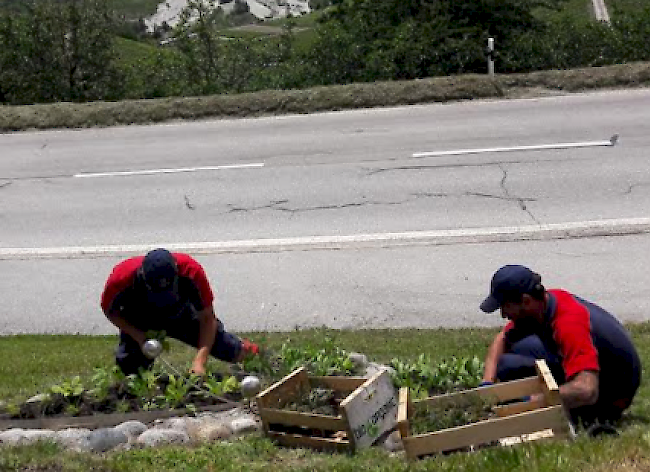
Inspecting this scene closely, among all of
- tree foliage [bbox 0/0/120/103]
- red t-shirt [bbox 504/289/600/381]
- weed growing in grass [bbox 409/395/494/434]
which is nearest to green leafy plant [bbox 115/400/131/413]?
weed growing in grass [bbox 409/395/494/434]

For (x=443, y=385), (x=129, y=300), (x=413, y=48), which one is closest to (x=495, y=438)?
(x=443, y=385)

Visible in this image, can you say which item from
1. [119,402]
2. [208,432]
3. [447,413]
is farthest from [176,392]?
[447,413]

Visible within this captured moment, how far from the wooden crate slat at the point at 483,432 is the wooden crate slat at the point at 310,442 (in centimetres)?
40

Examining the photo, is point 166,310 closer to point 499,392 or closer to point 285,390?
point 285,390

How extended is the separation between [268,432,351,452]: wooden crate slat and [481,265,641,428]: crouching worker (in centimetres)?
113

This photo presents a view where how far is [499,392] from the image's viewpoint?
573cm

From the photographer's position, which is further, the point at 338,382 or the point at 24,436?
the point at 338,382

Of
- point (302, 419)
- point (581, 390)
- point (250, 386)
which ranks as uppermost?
point (581, 390)

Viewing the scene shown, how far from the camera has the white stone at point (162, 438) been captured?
5.81 m

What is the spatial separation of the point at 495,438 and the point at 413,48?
51.3 ft

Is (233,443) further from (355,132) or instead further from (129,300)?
(355,132)

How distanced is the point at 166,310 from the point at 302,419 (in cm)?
190

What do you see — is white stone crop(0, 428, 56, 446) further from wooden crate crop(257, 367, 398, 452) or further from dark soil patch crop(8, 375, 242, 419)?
wooden crate crop(257, 367, 398, 452)

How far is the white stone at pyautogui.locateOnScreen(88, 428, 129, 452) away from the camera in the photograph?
5.82 metres
